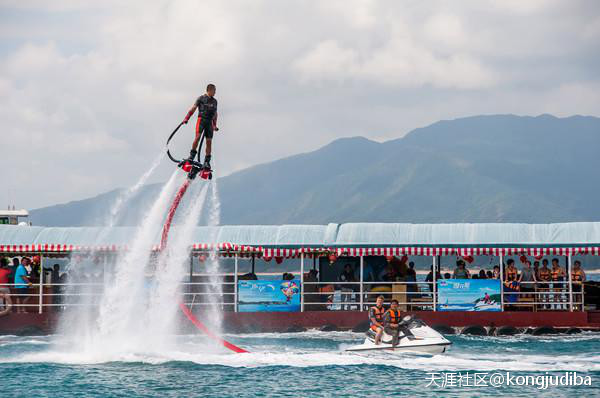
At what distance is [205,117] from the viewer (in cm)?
2753

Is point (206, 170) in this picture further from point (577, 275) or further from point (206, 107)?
point (577, 275)

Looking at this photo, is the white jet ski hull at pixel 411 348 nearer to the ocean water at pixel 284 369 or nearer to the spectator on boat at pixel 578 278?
the ocean water at pixel 284 369

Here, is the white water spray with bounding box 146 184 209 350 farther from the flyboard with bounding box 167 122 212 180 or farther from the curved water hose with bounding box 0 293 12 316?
the curved water hose with bounding box 0 293 12 316

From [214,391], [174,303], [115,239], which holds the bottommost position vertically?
[214,391]

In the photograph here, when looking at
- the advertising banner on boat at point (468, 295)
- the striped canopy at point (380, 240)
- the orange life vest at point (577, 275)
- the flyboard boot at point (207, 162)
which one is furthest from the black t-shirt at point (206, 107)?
the orange life vest at point (577, 275)

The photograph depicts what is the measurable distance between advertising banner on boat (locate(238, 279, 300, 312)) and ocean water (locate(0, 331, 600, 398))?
3825 mm

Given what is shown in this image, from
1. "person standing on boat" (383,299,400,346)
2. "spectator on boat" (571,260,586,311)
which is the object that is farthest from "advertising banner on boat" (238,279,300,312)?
"spectator on boat" (571,260,586,311)

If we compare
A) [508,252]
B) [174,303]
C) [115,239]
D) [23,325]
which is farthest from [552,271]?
[23,325]

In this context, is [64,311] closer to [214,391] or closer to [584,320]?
[214,391]

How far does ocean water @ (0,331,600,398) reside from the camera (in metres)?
28.6

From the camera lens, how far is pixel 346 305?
4559cm

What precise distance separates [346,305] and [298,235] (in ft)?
14.2

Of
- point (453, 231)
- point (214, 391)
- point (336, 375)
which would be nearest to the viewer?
point (214, 391)

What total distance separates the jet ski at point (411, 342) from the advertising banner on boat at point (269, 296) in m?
9.02
